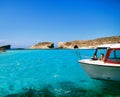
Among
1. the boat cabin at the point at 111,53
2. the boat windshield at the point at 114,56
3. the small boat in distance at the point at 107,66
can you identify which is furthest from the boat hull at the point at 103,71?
the boat windshield at the point at 114,56

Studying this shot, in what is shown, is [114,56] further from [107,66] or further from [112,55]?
[107,66]

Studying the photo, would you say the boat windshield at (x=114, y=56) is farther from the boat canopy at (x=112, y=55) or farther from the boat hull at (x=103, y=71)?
the boat hull at (x=103, y=71)

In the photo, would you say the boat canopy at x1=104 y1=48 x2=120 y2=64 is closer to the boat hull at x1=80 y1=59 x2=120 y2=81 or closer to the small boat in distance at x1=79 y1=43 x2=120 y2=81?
the small boat in distance at x1=79 y1=43 x2=120 y2=81

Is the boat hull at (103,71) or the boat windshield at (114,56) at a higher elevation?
the boat windshield at (114,56)

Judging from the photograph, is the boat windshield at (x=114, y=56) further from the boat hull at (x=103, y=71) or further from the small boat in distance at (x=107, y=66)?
the boat hull at (x=103, y=71)

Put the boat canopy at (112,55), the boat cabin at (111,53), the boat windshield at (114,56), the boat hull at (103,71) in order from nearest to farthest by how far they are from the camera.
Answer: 1. the boat hull at (103,71)
2. the boat cabin at (111,53)
3. the boat canopy at (112,55)
4. the boat windshield at (114,56)

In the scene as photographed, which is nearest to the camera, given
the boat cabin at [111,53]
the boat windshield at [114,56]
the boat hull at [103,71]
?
the boat hull at [103,71]

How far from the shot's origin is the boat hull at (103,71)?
15.4m

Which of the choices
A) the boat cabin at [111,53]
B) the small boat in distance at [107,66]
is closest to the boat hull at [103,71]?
the small boat in distance at [107,66]

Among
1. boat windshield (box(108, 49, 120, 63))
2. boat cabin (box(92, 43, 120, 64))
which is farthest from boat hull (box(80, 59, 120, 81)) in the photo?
boat windshield (box(108, 49, 120, 63))

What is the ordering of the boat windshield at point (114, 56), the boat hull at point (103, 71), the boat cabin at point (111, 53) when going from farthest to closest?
the boat windshield at point (114, 56) → the boat cabin at point (111, 53) → the boat hull at point (103, 71)

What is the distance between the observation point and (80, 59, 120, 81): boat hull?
605 inches

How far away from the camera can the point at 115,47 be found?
16.0m

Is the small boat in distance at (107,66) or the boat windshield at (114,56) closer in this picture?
the small boat in distance at (107,66)
